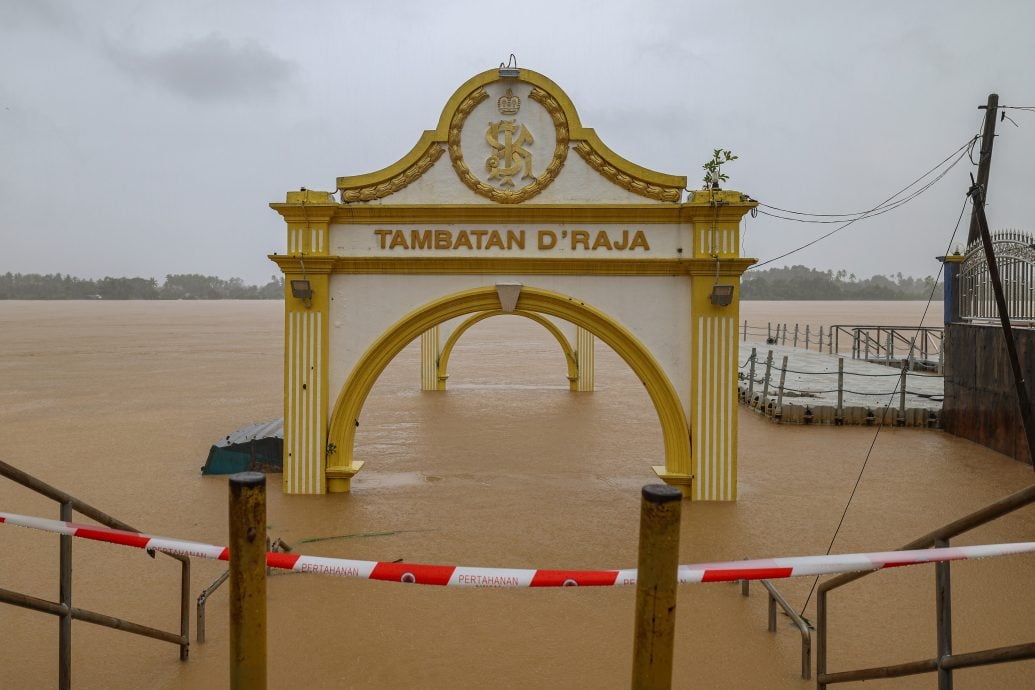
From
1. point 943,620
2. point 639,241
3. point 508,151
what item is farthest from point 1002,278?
point 943,620

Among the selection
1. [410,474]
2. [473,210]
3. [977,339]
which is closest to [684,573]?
[473,210]

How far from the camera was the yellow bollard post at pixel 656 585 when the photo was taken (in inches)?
104

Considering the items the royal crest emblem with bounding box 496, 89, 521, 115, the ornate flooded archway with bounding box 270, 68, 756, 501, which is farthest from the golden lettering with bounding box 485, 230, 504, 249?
the royal crest emblem with bounding box 496, 89, 521, 115

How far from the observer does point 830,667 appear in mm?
4930

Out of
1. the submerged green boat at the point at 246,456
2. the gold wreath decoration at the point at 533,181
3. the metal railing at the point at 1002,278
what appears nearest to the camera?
the gold wreath decoration at the point at 533,181

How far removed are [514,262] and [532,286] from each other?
Answer: 394 millimetres

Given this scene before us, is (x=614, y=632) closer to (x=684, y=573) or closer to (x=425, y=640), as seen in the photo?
(x=425, y=640)

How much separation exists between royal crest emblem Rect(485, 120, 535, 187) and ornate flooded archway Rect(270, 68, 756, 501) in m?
0.02

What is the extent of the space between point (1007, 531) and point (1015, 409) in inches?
160

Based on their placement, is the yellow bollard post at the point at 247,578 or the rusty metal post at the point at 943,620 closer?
the yellow bollard post at the point at 247,578

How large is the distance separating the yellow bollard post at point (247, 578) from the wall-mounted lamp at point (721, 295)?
6810mm

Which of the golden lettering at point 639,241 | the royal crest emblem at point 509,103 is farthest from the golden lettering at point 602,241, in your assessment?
the royal crest emblem at point 509,103

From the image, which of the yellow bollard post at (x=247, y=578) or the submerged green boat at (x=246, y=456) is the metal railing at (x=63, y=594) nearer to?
the yellow bollard post at (x=247, y=578)

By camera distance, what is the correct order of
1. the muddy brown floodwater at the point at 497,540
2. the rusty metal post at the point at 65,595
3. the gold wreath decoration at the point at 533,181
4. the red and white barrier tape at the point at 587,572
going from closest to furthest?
the red and white barrier tape at the point at 587,572, the rusty metal post at the point at 65,595, the muddy brown floodwater at the point at 497,540, the gold wreath decoration at the point at 533,181
